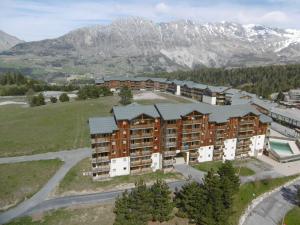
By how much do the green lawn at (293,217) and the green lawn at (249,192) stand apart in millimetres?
8604

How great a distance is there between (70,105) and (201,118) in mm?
78043

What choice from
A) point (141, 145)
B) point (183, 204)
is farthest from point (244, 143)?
point (183, 204)

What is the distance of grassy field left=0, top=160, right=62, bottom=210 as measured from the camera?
2437 inches

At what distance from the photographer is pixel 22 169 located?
74.2m

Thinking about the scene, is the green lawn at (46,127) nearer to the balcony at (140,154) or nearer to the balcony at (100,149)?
the balcony at (100,149)

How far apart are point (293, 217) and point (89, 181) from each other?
49.7 metres

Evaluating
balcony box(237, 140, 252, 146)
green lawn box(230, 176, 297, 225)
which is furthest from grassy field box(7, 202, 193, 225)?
balcony box(237, 140, 252, 146)

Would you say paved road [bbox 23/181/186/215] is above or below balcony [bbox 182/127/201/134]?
below

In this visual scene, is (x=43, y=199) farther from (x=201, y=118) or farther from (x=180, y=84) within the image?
(x=180, y=84)

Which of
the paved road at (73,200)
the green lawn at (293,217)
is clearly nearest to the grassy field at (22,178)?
the paved road at (73,200)

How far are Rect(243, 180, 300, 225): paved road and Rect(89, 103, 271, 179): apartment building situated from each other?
19.2 meters

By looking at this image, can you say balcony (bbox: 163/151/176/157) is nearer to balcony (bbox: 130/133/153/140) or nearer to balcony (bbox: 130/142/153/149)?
balcony (bbox: 130/142/153/149)

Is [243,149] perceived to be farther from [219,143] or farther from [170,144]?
[170,144]

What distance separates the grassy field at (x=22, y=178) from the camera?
61.9 metres
